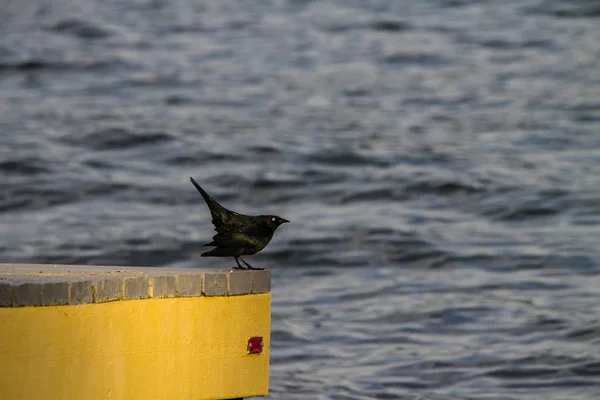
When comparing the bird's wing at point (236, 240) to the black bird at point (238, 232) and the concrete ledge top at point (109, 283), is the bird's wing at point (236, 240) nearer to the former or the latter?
the black bird at point (238, 232)

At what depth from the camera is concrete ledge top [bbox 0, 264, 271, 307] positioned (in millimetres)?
6184

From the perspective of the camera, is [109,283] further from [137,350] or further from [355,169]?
[355,169]

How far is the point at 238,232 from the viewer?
7641mm

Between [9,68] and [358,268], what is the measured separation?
16817 millimetres

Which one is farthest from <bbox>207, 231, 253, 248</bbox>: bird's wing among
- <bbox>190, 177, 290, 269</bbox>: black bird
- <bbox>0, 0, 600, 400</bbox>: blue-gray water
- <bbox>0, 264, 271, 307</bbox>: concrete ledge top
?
<bbox>0, 0, 600, 400</bbox>: blue-gray water

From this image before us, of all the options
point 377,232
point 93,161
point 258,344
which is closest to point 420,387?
point 258,344

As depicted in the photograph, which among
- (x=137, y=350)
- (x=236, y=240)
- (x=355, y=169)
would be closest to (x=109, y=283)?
(x=137, y=350)

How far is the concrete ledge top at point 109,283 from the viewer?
618 cm

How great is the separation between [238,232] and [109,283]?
1.29 m

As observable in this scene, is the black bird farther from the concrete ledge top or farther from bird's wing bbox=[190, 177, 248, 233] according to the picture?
the concrete ledge top

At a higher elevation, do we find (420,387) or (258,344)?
(258,344)

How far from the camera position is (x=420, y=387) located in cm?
1366

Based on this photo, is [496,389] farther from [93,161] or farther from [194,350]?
[93,161]

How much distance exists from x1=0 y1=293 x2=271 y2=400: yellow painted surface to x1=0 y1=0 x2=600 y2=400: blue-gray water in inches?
224
